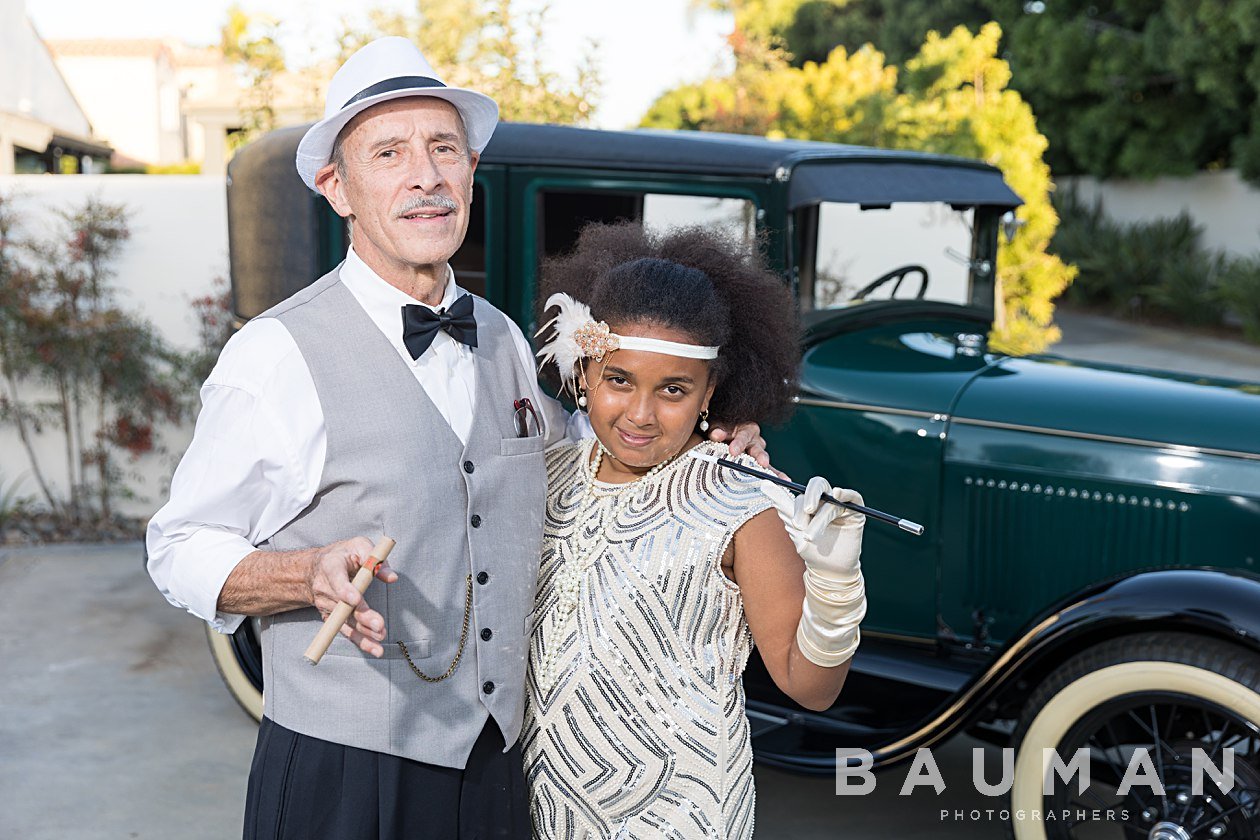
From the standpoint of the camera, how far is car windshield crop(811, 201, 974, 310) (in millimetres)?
3879

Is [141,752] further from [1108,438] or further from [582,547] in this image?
[1108,438]

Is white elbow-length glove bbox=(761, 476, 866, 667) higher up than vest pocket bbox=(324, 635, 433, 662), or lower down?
higher up

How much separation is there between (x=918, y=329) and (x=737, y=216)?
81cm

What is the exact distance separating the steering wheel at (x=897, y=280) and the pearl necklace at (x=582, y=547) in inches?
88.7

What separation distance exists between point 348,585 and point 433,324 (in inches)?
19.7

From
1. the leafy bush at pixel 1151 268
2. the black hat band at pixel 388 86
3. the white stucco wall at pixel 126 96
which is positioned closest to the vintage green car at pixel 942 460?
the black hat band at pixel 388 86

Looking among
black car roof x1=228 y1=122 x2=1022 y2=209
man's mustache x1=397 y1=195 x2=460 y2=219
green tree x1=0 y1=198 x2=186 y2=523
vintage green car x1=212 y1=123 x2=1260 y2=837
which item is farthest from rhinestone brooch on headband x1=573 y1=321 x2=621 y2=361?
green tree x1=0 y1=198 x2=186 y2=523

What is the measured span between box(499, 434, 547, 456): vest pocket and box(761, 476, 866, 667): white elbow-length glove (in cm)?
43

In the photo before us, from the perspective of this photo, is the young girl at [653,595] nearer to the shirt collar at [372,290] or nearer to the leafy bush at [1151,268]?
the shirt collar at [372,290]

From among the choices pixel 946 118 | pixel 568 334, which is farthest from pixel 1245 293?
pixel 568 334

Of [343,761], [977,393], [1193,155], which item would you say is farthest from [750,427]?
[1193,155]

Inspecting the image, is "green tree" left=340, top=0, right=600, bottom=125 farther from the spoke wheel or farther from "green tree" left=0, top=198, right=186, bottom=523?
the spoke wheel

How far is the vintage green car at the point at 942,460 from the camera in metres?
2.95

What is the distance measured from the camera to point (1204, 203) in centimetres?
1570
